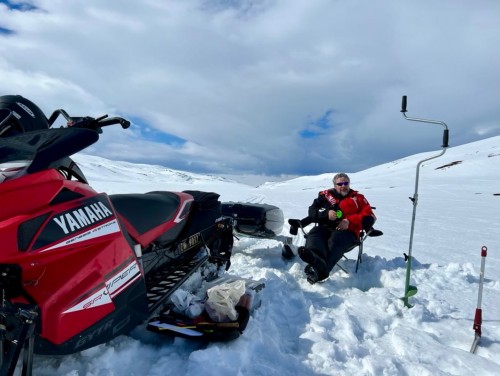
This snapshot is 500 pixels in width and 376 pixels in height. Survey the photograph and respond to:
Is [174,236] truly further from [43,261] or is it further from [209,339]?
Answer: [43,261]

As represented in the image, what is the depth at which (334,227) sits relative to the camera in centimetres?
534

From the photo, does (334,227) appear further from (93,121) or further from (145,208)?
(93,121)

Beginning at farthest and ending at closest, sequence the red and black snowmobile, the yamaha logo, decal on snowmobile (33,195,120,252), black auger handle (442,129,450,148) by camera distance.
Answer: black auger handle (442,129,450,148)
the yamaha logo
decal on snowmobile (33,195,120,252)
the red and black snowmobile

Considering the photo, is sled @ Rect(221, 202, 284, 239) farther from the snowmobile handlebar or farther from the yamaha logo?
the yamaha logo

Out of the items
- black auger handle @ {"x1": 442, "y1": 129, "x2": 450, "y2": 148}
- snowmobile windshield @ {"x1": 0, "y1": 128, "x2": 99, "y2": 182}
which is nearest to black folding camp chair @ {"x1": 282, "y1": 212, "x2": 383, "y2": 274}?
black auger handle @ {"x1": 442, "y1": 129, "x2": 450, "y2": 148}

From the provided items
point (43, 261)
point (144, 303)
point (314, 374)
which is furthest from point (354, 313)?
point (43, 261)

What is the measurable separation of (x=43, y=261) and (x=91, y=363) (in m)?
0.73

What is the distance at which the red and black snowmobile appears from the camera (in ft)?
5.42

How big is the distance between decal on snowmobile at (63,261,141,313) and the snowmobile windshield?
69 centimetres

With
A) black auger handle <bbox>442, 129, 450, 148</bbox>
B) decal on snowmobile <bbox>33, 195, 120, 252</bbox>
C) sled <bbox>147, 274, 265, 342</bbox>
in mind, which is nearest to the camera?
decal on snowmobile <bbox>33, 195, 120, 252</bbox>

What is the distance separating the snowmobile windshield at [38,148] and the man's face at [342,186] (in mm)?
3983

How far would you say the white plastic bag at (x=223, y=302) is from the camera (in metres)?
2.66

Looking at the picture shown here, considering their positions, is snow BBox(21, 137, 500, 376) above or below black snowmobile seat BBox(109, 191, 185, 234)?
below

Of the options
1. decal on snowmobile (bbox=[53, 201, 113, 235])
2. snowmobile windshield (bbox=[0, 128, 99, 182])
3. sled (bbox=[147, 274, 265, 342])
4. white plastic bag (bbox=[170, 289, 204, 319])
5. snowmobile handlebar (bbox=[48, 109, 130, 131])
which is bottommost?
sled (bbox=[147, 274, 265, 342])
